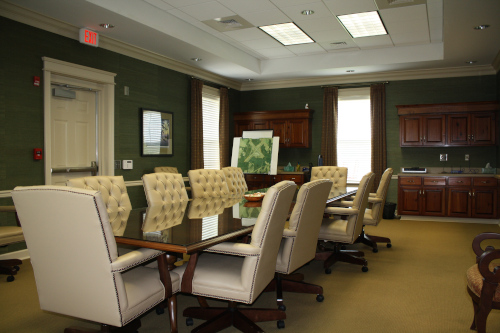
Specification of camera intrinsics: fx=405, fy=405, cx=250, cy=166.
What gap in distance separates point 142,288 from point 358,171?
6655mm

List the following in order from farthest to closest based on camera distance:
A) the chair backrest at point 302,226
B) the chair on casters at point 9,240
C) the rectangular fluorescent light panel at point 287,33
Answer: the rectangular fluorescent light panel at point 287,33
the chair on casters at point 9,240
the chair backrest at point 302,226

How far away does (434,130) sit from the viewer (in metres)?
7.31

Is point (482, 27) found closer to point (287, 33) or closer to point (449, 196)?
point (287, 33)

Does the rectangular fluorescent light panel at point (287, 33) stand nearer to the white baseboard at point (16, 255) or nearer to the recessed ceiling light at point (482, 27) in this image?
the recessed ceiling light at point (482, 27)

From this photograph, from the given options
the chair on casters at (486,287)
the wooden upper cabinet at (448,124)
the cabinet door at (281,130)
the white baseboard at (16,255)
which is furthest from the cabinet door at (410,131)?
the white baseboard at (16,255)

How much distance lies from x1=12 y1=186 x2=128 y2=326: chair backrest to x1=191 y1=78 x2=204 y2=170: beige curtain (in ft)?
16.9

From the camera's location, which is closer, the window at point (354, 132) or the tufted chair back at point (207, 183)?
the tufted chair back at point (207, 183)

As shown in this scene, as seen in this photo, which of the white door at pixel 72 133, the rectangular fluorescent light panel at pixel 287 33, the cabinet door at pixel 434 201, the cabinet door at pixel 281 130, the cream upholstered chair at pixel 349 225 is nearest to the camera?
the cream upholstered chair at pixel 349 225

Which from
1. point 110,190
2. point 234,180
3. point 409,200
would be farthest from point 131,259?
point 409,200

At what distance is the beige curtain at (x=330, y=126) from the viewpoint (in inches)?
326

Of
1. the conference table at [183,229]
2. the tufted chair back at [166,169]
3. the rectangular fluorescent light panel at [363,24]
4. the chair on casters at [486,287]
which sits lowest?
the chair on casters at [486,287]

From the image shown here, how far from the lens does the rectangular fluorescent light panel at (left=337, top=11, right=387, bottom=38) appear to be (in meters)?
5.51

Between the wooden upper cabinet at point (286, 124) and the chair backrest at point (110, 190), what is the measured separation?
5298 millimetres

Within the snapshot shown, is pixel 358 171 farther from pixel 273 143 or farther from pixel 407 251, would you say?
pixel 407 251
